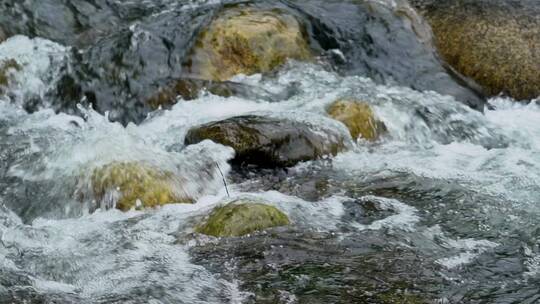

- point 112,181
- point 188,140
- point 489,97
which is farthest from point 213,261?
point 489,97

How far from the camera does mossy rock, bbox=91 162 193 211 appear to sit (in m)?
6.18

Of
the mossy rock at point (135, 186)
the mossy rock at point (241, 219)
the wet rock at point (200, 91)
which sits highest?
the mossy rock at point (241, 219)

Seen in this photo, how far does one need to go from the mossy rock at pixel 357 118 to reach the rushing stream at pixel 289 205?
0.45 ft

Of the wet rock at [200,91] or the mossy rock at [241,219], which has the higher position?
the mossy rock at [241,219]

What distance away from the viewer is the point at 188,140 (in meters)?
7.54

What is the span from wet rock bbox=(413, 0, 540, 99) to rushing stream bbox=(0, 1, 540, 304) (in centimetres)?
48

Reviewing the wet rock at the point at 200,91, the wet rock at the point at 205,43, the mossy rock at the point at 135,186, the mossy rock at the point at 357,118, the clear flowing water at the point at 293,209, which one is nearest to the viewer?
the clear flowing water at the point at 293,209

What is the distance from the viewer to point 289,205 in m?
6.22

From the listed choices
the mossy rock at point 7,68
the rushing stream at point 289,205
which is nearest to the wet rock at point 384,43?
the rushing stream at point 289,205

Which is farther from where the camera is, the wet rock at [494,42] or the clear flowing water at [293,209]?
the wet rock at [494,42]

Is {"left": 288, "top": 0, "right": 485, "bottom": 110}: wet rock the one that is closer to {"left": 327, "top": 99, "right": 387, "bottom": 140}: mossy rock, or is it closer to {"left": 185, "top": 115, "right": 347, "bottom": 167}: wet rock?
{"left": 327, "top": 99, "right": 387, "bottom": 140}: mossy rock

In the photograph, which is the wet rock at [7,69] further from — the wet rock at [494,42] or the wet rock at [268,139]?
the wet rock at [494,42]

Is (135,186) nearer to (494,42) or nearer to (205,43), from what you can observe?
(205,43)

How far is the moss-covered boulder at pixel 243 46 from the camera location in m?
9.30
